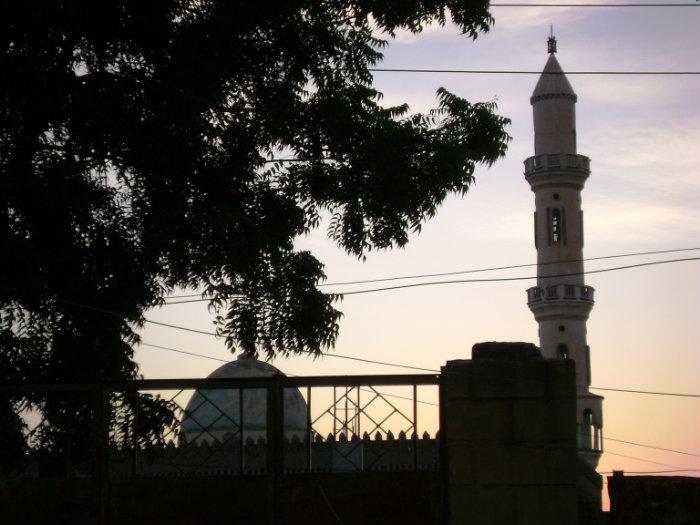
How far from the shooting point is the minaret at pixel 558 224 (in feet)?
152

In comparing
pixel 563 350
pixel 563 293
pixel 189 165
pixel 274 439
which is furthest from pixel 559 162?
pixel 274 439

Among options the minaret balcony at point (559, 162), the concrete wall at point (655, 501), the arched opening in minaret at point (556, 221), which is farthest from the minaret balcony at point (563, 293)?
the concrete wall at point (655, 501)

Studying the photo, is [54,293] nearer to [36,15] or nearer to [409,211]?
[36,15]

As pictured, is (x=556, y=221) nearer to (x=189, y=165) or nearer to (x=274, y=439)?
(x=189, y=165)

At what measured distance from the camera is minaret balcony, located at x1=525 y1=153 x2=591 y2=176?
46250mm

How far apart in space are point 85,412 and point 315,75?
16.4 ft

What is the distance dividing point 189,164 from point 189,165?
14 millimetres

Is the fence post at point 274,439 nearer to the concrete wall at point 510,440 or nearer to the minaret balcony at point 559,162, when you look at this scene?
the concrete wall at point 510,440

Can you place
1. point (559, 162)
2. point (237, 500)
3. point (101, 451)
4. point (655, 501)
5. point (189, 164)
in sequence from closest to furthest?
point (655, 501), point (237, 500), point (101, 451), point (189, 164), point (559, 162)

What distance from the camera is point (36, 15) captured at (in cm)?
1310

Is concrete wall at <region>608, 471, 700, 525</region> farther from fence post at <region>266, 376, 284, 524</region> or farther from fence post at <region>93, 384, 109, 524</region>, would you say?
fence post at <region>93, 384, 109, 524</region>

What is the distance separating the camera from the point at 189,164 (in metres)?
14.0

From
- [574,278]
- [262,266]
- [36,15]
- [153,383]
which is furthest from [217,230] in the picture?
[574,278]

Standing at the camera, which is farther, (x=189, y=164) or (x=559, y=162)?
(x=559, y=162)
